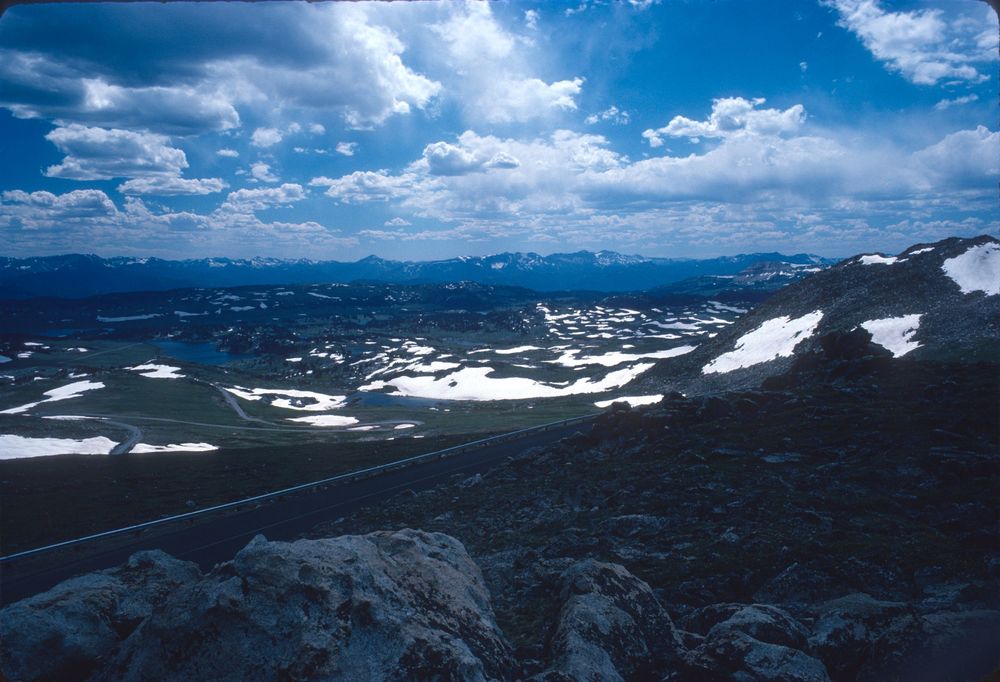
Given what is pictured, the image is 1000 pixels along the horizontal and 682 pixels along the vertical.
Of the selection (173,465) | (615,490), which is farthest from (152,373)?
(615,490)

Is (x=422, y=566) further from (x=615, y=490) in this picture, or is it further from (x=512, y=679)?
(x=615, y=490)

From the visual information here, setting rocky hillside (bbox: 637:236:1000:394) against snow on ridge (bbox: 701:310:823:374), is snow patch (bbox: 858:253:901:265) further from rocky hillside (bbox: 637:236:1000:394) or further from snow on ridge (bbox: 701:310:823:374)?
snow on ridge (bbox: 701:310:823:374)

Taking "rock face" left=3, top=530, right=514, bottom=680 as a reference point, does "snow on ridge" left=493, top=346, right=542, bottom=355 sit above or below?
below

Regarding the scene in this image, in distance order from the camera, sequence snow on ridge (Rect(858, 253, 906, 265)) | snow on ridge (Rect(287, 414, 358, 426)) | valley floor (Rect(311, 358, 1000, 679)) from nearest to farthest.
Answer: valley floor (Rect(311, 358, 1000, 679)), snow on ridge (Rect(858, 253, 906, 265)), snow on ridge (Rect(287, 414, 358, 426))

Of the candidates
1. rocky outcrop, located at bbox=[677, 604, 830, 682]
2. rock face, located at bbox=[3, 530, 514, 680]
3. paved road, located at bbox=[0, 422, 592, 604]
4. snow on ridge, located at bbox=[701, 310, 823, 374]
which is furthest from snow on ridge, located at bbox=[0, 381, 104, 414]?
rocky outcrop, located at bbox=[677, 604, 830, 682]

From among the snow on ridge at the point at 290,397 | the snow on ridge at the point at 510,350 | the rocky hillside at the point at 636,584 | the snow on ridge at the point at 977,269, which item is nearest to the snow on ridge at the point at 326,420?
the snow on ridge at the point at 290,397

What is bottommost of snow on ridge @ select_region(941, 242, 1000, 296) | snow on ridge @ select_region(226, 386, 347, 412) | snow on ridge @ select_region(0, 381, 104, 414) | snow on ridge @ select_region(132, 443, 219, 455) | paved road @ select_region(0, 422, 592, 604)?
snow on ridge @ select_region(226, 386, 347, 412)
